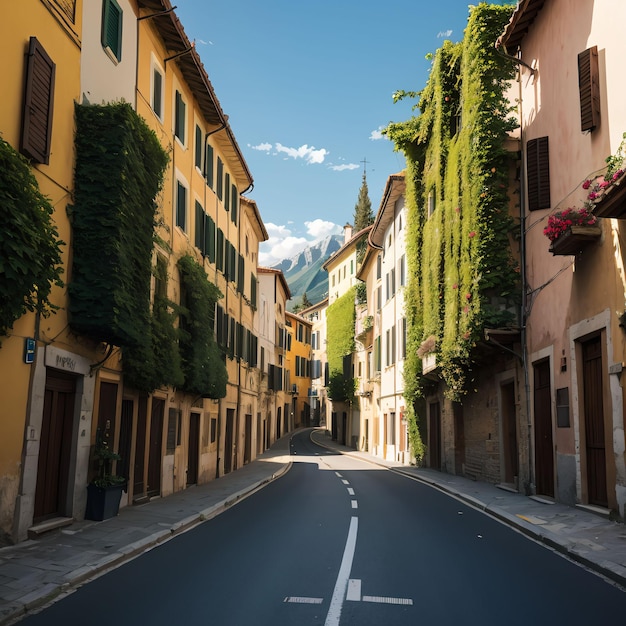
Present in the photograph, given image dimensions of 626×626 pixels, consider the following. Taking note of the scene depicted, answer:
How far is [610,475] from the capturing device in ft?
39.9

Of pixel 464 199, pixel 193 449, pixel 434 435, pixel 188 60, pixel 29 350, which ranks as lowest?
pixel 193 449

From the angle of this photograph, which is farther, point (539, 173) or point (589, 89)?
point (539, 173)

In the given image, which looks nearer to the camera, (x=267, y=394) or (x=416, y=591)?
(x=416, y=591)

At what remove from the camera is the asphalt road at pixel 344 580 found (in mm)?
6047

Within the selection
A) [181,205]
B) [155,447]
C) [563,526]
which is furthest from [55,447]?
[181,205]

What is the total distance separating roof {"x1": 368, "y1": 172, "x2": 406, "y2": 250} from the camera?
3347 cm

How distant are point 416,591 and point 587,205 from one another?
8.71 metres

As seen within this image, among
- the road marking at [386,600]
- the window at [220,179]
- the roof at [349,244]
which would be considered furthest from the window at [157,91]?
the roof at [349,244]

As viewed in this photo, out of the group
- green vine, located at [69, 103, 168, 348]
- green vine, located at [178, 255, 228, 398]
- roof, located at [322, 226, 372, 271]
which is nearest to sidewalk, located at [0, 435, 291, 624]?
green vine, located at [69, 103, 168, 348]

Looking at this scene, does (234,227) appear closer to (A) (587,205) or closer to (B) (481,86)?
(B) (481,86)

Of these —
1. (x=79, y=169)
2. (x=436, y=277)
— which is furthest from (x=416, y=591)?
(x=436, y=277)

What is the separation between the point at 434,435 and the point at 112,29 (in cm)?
2053

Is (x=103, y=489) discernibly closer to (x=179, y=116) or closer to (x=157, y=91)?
(x=157, y=91)

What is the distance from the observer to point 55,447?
11500 millimetres
